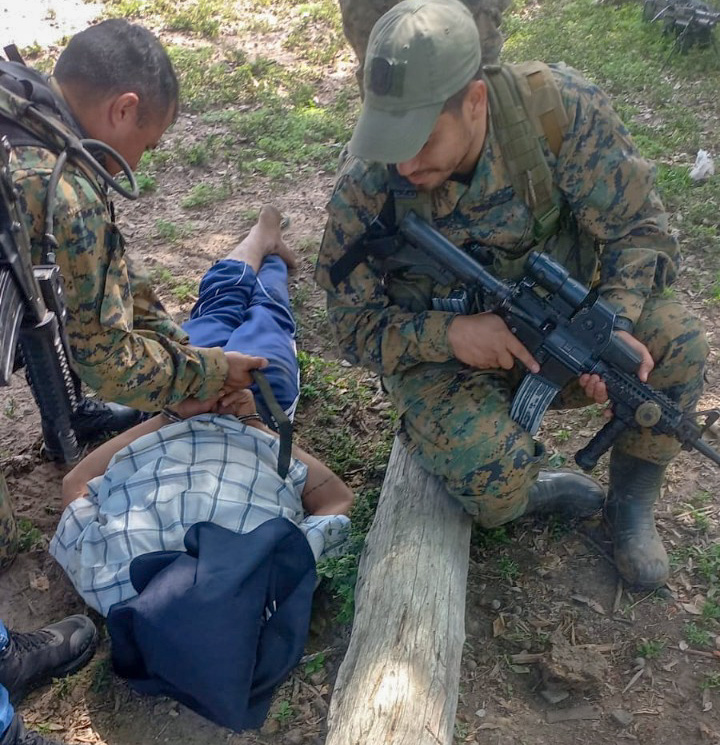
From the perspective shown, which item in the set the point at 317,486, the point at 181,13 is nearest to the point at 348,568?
the point at 317,486

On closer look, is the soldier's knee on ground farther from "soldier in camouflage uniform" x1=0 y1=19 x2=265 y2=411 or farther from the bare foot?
the bare foot

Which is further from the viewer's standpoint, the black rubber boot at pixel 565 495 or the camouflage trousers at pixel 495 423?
the black rubber boot at pixel 565 495

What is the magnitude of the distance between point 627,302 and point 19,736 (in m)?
2.39

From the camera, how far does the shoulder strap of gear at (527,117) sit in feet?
9.05

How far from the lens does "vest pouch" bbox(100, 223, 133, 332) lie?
280cm

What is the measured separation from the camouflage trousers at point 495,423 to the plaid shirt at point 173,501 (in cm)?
50

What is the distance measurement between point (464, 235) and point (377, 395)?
3.98 ft

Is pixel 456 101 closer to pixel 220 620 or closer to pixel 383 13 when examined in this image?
pixel 220 620

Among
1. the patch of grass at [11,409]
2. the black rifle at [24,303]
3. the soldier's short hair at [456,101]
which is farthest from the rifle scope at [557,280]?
the patch of grass at [11,409]

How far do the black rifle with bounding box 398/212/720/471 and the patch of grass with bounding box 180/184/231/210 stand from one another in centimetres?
305

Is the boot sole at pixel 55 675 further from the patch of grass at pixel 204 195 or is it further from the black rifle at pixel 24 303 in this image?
the patch of grass at pixel 204 195

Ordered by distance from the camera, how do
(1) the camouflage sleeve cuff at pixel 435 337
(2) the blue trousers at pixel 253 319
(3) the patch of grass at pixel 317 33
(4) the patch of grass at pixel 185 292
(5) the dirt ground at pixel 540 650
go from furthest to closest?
(3) the patch of grass at pixel 317 33, (4) the patch of grass at pixel 185 292, (2) the blue trousers at pixel 253 319, (1) the camouflage sleeve cuff at pixel 435 337, (5) the dirt ground at pixel 540 650

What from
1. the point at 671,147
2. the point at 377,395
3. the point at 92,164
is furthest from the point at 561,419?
the point at 671,147

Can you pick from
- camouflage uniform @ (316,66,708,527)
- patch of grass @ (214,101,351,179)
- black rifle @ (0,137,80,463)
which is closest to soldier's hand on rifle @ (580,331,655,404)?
camouflage uniform @ (316,66,708,527)
